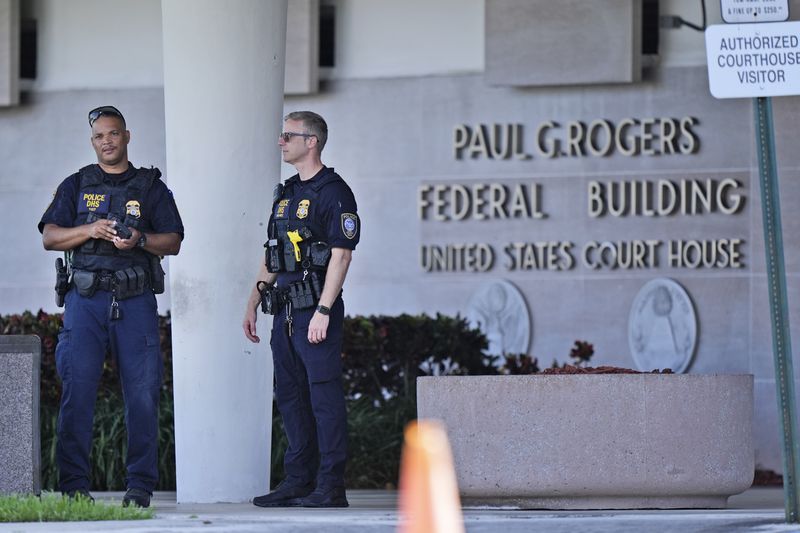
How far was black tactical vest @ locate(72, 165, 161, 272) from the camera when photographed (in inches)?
348

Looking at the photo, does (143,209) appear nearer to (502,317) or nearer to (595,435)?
(595,435)

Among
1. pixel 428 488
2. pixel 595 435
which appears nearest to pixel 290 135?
pixel 595 435

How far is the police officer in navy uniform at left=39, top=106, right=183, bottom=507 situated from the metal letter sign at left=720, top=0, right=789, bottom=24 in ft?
10.5

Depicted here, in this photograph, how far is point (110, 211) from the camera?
8.90 metres

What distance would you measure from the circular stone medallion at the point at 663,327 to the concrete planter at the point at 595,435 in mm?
4808

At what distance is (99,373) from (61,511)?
1.20 m

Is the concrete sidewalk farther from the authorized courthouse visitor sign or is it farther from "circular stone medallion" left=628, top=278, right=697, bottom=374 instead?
"circular stone medallion" left=628, top=278, right=697, bottom=374

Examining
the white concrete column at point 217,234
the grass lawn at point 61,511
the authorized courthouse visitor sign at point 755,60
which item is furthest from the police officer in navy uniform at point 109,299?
the authorized courthouse visitor sign at point 755,60

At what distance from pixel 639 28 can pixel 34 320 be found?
211 inches

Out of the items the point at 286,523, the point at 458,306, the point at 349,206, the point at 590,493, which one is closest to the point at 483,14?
the point at 458,306

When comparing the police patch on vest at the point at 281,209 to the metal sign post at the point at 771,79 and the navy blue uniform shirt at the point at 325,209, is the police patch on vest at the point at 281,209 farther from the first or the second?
the metal sign post at the point at 771,79

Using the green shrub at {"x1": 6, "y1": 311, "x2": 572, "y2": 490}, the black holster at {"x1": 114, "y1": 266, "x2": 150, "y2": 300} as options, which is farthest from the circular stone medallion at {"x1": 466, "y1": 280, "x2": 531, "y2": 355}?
the black holster at {"x1": 114, "y1": 266, "x2": 150, "y2": 300}

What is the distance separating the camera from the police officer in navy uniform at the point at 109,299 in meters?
8.83

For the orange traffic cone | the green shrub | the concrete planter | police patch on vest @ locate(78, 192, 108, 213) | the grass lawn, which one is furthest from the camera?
the green shrub
